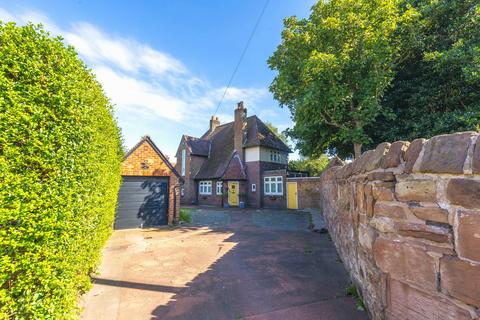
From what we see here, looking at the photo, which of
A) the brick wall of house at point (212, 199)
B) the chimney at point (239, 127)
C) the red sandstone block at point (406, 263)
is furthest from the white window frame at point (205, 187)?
the red sandstone block at point (406, 263)

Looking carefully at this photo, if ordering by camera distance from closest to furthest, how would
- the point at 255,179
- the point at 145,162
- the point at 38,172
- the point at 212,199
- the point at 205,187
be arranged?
the point at 38,172 < the point at 145,162 < the point at 255,179 < the point at 212,199 < the point at 205,187

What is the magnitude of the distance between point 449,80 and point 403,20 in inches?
146

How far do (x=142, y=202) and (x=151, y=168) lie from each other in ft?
5.56

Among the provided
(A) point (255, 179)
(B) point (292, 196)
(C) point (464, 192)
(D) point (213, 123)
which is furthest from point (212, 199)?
(C) point (464, 192)

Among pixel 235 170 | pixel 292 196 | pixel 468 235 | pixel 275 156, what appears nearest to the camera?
pixel 468 235

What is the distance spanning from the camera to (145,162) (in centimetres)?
1084

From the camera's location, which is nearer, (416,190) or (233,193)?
(416,190)

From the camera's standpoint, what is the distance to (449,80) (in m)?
10.5

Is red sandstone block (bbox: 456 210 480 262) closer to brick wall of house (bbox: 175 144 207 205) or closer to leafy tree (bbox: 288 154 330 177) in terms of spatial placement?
brick wall of house (bbox: 175 144 207 205)

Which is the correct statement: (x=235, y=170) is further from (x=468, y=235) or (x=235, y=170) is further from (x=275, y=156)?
(x=468, y=235)

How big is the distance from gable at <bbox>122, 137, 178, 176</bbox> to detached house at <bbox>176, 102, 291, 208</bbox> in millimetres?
10416

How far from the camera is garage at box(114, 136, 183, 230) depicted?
10312mm

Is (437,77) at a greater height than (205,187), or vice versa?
(437,77)

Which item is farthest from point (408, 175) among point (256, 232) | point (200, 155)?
point (200, 155)
